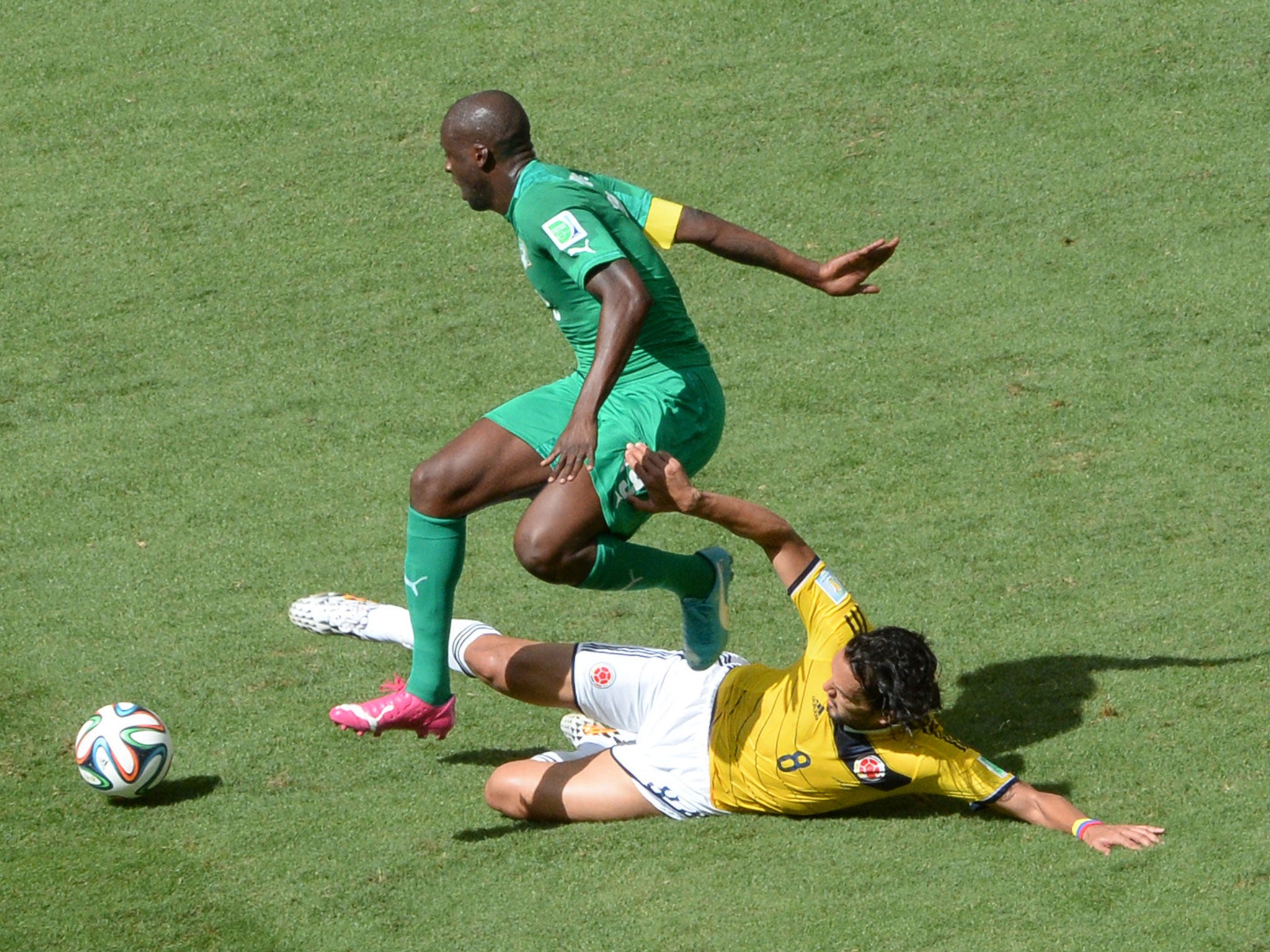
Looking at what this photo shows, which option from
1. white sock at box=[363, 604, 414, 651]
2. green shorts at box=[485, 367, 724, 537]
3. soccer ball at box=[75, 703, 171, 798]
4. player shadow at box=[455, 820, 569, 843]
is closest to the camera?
green shorts at box=[485, 367, 724, 537]

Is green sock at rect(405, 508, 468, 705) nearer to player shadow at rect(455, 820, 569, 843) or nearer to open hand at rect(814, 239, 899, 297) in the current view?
player shadow at rect(455, 820, 569, 843)

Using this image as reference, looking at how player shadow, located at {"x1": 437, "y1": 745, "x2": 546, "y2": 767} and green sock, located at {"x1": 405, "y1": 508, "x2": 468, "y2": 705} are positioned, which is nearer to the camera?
green sock, located at {"x1": 405, "y1": 508, "x2": 468, "y2": 705}

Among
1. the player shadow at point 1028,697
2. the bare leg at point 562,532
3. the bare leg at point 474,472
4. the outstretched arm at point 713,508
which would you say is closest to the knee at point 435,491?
the bare leg at point 474,472

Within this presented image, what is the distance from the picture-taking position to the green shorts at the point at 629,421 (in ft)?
16.3

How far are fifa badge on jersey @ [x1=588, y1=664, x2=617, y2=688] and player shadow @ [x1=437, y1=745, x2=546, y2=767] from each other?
44 centimetres

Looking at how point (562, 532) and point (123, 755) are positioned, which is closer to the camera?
point (562, 532)

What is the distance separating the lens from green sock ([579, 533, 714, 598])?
4977 mm

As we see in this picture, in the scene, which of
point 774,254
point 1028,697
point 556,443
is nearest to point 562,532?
point 556,443

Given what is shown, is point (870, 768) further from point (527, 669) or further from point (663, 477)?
point (527, 669)

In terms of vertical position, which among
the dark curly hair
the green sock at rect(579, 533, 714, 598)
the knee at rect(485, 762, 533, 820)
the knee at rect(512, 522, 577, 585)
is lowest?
the knee at rect(485, 762, 533, 820)

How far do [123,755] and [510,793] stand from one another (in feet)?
4.13

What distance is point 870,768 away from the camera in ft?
15.6

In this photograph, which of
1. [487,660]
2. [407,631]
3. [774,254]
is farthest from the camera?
[407,631]

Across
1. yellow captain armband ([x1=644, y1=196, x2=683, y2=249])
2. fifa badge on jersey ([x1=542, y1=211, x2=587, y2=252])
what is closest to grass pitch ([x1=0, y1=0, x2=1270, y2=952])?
yellow captain armband ([x1=644, y1=196, x2=683, y2=249])
